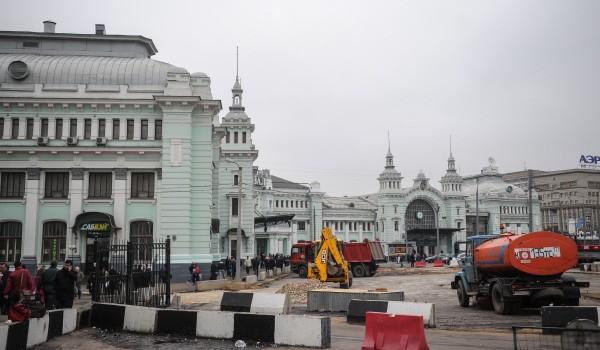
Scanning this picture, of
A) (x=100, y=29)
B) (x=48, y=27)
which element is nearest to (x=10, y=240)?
(x=48, y=27)

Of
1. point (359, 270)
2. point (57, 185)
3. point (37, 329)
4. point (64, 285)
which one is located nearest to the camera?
point (37, 329)

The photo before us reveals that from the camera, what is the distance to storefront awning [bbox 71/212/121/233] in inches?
1570

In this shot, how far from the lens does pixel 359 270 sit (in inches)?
1852

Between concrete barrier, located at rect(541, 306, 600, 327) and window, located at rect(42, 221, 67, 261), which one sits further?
window, located at rect(42, 221, 67, 261)

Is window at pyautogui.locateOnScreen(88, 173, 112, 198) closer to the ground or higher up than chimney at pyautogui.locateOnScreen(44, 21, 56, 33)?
closer to the ground

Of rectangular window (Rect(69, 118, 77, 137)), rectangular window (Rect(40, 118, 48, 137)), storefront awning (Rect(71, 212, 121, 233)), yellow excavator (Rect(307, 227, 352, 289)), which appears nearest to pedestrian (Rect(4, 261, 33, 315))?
yellow excavator (Rect(307, 227, 352, 289))

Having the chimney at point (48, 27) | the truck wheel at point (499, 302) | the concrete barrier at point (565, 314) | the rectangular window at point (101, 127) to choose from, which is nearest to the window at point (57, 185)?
the rectangular window at point (101, 127)

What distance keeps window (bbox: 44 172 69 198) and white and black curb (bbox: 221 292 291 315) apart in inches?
1030

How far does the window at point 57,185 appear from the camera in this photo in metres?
40.7

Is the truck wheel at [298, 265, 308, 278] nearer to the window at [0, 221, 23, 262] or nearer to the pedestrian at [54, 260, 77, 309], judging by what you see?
the window at [0, 221, 23, 262]

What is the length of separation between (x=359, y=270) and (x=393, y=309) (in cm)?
3235

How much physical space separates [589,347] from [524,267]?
1003 centimetres

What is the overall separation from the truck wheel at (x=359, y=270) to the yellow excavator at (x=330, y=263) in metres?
15.1

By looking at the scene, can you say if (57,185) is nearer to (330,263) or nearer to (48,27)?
(48,27)
